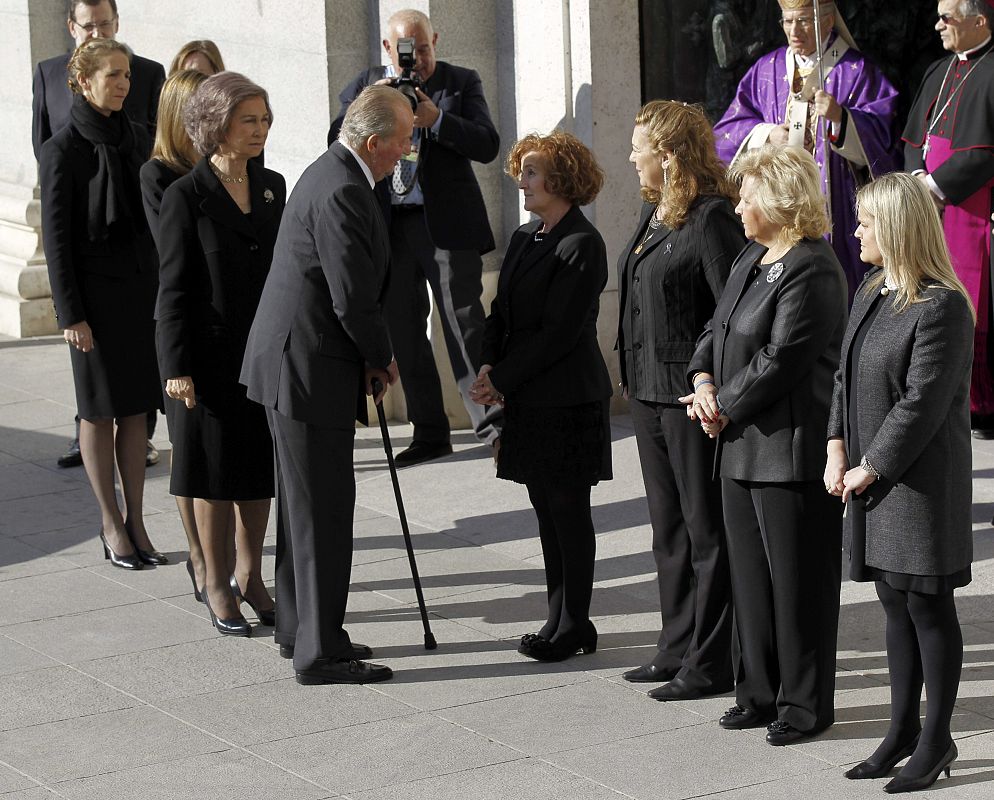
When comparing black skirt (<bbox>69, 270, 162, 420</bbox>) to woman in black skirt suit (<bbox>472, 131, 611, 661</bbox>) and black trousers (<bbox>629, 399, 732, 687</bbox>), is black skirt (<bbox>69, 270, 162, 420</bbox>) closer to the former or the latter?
woman in black skirt suit (<bbox>472, 131, 611, 661</bbox>)

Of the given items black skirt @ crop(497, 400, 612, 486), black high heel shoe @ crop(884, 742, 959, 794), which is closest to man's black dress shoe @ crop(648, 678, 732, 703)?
black skirt @ crop(497, 400, 612, 486)

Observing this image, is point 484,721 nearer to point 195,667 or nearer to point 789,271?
point 195,667

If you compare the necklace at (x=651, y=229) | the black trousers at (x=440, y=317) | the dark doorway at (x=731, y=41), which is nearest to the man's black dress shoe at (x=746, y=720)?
the necklace at (x=651, y=229)

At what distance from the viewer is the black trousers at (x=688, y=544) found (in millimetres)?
5754

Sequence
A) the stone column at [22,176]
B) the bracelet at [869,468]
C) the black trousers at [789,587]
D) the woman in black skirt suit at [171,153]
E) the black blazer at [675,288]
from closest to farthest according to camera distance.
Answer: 1. the bracelet at [869,468]
2. the black trousers at [789,587]
3. the black blazer at [675,288]
4. the woman in black skirt suit at [171,153]
5. the stone column at [22,176]

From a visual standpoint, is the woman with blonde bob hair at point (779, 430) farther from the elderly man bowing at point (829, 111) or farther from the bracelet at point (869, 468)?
the elderly man bowing at point (829, 111)

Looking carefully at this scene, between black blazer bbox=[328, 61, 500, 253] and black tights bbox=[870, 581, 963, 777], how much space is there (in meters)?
4.29

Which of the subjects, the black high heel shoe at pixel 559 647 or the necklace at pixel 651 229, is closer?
the necklace at pixel 651 229

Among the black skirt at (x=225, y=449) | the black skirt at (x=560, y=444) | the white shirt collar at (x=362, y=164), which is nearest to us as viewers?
the white shirt collar at (x=362, y=164)

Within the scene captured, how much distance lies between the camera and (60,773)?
5.28m

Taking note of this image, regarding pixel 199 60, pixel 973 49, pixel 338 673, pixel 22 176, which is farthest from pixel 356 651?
pixel 22 176

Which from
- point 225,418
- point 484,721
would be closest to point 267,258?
point 225,418

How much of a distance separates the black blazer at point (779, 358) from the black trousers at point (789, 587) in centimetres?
9

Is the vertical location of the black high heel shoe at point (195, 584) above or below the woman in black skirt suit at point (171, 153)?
below
